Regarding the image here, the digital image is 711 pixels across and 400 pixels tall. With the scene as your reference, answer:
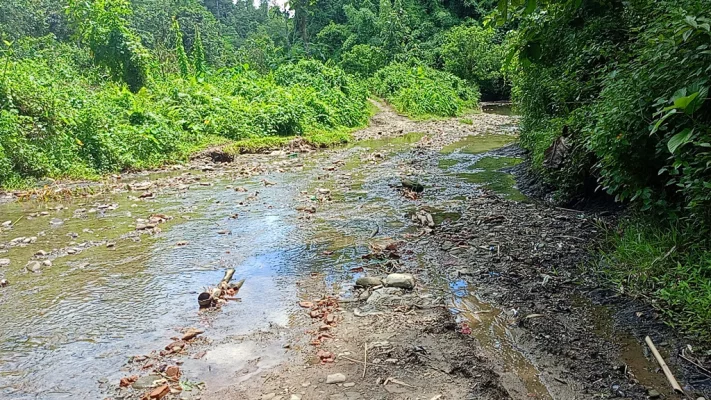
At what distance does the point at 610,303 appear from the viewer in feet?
13.8

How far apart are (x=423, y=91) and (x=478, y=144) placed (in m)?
10.7

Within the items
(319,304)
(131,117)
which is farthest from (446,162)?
(131,117)

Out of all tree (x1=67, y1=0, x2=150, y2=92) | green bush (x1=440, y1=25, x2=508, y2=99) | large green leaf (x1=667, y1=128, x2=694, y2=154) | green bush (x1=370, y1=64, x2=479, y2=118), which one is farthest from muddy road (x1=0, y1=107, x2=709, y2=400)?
green bush (x1=440, y1=25, x2=508, y2=99)

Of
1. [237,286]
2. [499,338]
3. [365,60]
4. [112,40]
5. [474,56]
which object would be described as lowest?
[499,338]

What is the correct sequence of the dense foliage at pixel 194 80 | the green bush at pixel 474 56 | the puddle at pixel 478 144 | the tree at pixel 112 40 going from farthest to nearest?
the green bush at pixel 474 56 → the tree at pixel 112 40 → the puddle at pixel 478 144 → the dense foliage at pixel 194 80

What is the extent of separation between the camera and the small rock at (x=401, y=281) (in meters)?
4.71

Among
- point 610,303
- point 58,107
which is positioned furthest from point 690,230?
point 58,107

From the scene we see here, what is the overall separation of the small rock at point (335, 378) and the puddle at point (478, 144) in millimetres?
11114

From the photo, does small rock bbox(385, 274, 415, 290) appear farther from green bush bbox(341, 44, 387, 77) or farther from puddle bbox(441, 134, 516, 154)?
green bush bbox(341, 44, 387, 77)

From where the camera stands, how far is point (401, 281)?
474 centimetres

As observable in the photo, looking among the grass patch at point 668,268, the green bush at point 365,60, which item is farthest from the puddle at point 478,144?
the green bush at point 365,60

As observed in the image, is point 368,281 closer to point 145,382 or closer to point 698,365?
point 145,382

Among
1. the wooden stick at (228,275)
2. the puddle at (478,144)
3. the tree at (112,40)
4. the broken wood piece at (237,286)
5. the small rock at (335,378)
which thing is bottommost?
the puddle at (478,144)

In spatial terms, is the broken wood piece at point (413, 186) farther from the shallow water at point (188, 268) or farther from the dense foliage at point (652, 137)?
the dense foliage at point (652, 137)
